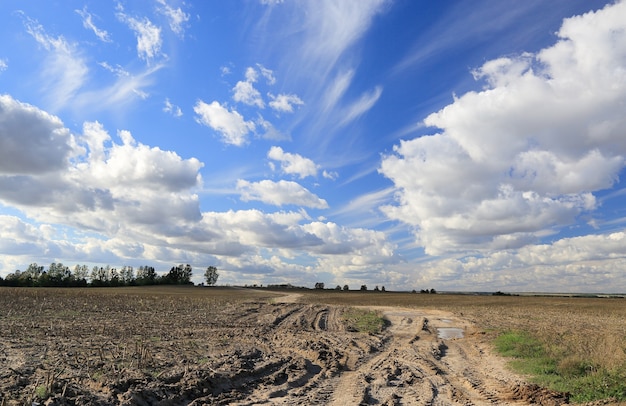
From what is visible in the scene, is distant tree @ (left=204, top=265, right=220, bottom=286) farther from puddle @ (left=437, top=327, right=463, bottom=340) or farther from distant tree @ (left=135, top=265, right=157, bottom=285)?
puddle @ (left=437, top=327, right=463, bottom=340)

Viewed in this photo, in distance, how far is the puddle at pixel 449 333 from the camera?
23.3 metres

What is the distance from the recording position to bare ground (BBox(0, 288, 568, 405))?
9.21 meters

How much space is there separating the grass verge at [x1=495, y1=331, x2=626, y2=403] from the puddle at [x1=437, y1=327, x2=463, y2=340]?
479cm

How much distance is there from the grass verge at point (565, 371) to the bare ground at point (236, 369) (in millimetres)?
648

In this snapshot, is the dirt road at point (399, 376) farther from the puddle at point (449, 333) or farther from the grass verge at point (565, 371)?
the puddle at point (449, 333)

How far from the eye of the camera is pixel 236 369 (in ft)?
38.6

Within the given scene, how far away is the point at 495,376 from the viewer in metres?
13.3

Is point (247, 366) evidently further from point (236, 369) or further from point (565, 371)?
point (565, 371)

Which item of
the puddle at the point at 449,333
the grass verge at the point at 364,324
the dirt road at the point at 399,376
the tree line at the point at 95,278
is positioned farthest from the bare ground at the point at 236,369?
the tree line at the point at 95,278

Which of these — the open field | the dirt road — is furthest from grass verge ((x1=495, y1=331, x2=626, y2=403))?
the dirt road

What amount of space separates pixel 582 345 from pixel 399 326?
1233 centimetres

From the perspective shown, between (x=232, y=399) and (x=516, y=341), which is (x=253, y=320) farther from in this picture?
(x=232, y=399)

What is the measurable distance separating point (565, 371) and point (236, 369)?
917 centimetres

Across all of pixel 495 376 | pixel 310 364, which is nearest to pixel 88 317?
pixel 310 364
